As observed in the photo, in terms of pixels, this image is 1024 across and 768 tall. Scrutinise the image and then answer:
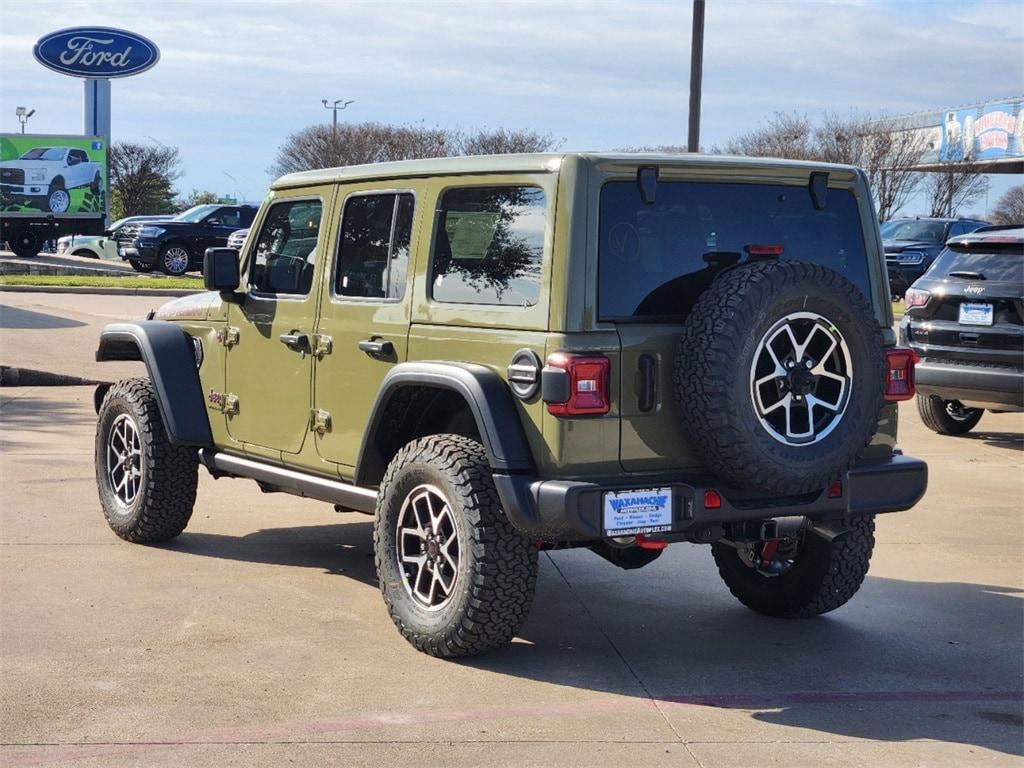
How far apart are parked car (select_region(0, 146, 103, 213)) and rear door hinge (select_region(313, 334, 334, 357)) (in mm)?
32367

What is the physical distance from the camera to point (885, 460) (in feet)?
18.8

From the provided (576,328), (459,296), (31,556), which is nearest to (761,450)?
(576,328)

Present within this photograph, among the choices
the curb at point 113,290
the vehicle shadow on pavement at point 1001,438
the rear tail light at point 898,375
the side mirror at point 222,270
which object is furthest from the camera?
the curb at point 113,290

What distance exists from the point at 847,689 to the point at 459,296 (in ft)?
6.76

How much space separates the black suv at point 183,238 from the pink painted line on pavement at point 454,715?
89.6 ft

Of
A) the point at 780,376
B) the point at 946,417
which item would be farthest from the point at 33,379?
the point at 780,376

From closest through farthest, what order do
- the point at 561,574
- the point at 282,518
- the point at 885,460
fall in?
the point at 885,460 → the point at 561,574 → the point at 282,518

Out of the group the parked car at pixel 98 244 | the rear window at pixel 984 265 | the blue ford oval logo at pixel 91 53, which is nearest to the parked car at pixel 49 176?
the parked car at pixel 98 244

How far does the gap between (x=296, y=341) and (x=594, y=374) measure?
73.1 inches

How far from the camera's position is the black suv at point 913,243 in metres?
23.5

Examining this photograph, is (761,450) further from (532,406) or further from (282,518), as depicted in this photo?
(282,518)

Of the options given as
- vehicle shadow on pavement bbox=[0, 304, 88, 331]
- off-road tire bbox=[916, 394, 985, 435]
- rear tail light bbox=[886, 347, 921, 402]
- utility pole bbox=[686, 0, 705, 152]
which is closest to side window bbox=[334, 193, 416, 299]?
rear tail light bbox=[886, 347, 921, 402]

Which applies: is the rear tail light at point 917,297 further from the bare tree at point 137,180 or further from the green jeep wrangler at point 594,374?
the bare tree at point 137,180

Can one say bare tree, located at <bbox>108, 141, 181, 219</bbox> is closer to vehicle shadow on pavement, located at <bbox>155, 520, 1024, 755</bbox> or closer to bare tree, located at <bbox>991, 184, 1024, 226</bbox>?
bare tree, located at <bbox>991, 184, 1024, 226</bbox>
